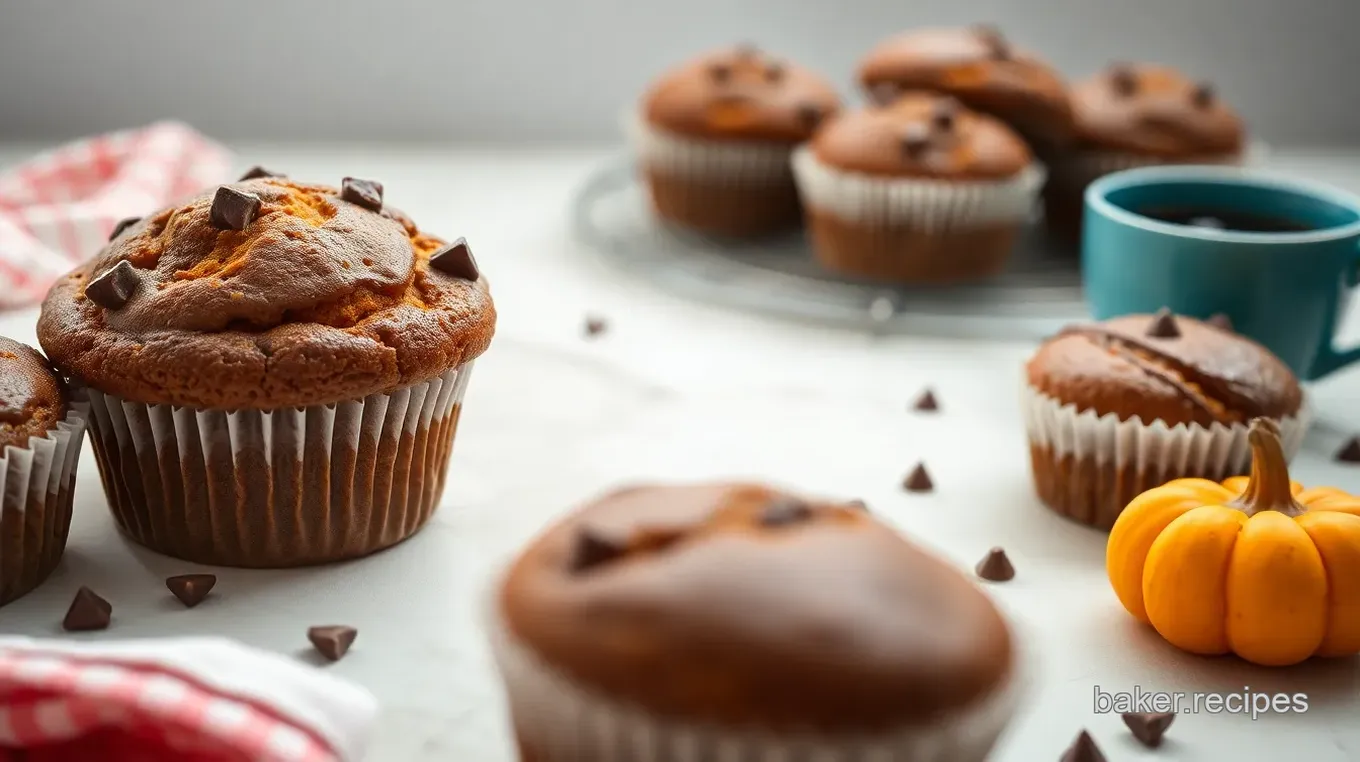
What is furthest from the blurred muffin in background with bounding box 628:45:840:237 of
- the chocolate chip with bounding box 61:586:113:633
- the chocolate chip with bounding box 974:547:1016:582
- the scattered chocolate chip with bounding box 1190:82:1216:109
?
the chocolate chip with bounding box 61:586:113:633

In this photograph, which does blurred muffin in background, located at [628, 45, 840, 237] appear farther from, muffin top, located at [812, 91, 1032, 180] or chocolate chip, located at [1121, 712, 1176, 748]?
chocolate chip, located at [1121, 712, 1176, 748]

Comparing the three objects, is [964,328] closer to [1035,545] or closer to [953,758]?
[1035,545]

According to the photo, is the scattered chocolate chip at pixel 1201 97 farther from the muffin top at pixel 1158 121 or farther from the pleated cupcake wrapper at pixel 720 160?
the pleated cupcake wrapper at pixel 720 160

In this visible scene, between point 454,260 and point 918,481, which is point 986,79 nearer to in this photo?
point 918,481

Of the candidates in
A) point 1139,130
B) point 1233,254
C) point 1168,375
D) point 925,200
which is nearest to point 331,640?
point 1168,375

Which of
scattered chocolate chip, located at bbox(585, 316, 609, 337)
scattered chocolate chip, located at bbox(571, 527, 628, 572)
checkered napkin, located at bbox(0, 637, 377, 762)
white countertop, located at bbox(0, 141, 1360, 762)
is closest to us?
scattered chocolate chip, located at bbox(571, 527, 628, 572)

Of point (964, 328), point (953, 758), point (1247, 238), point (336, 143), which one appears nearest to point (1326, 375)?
point (1247, 238)

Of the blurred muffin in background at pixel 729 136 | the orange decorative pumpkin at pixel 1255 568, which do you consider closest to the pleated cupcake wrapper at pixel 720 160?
the blurred muffin in background at pixel 729 136
